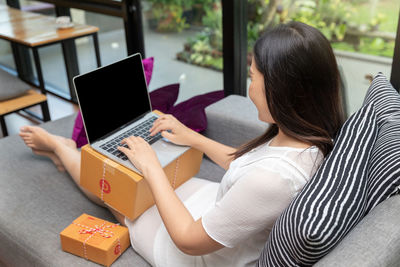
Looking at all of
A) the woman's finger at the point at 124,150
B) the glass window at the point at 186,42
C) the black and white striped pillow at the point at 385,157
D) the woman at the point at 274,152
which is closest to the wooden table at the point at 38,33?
the glass window at the point at 186,42

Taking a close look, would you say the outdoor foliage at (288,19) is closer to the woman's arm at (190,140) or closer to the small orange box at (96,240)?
the woman's arm at (190,140)

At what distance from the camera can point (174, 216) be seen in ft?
3.33

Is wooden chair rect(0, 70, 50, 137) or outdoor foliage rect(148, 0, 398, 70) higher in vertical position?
outdoor foliage rect(148, 0, 398, 70)

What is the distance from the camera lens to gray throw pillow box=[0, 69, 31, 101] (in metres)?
2.53

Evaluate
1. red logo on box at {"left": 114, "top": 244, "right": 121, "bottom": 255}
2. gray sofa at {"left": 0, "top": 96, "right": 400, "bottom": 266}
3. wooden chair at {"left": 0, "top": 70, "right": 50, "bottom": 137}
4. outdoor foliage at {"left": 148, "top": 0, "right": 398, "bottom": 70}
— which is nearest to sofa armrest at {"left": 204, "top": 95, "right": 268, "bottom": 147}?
gray sofa at {"left": 0, "top": 96, "right": 400, "bottom": 266}

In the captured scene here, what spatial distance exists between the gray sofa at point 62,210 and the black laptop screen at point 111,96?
33cm

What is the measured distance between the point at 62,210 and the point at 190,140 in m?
0.52

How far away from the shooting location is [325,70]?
0.90m

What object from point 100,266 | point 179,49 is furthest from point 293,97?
point 179,49

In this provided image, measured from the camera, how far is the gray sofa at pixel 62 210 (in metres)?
0.77

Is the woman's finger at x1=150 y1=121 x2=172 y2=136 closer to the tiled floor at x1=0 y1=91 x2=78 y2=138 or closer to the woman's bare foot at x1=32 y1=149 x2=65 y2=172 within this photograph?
the woman's bare foot at x1=32 y1=149 x2=65 y2=172

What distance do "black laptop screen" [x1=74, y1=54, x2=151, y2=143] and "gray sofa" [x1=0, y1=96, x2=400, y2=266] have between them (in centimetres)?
33

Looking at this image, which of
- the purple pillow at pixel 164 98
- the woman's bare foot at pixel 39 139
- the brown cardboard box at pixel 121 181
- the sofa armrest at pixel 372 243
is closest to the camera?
the sofa armrest at pixel 372 243

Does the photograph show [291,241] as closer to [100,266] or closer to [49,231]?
[100,266]
